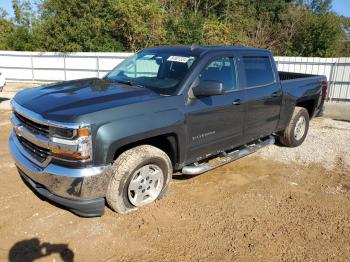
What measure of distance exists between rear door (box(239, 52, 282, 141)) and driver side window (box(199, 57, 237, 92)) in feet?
0.77

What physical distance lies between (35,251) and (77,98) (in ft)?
5.19

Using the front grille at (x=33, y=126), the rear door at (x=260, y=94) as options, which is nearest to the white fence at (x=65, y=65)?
the rear door at (x=260, y=94)

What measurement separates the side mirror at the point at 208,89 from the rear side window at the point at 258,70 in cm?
114

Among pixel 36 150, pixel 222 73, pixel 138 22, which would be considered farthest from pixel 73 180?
pixel 138 22

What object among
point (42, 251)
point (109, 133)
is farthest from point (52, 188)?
point (109, 133)

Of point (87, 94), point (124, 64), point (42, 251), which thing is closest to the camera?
point (42, 251)

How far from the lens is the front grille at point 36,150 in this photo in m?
3.51

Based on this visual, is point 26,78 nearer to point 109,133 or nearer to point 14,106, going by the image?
point 14,106

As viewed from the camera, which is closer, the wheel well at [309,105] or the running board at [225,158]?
the running board at [225,158]

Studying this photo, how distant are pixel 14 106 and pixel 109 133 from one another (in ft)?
4.74

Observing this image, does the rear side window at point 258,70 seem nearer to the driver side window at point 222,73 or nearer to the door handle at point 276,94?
the door handle at point 276,94

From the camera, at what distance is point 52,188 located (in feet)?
11.3

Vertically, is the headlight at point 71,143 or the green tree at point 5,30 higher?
the green tree at point 5,30

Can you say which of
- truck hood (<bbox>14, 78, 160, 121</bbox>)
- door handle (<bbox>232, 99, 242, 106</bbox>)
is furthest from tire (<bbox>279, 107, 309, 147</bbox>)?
truck hood (<bbox>14, 78, 160, 121</bbox>)
